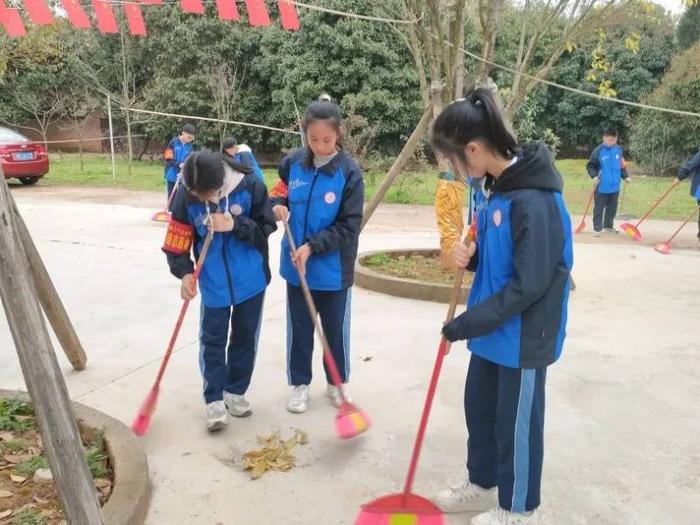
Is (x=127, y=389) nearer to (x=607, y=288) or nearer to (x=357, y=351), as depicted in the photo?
(x=357, y=351)

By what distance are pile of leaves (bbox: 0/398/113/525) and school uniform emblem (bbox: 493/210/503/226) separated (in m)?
1.69

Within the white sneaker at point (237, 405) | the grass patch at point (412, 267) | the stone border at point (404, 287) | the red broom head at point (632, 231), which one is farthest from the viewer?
the red broom head at point (632, 231)

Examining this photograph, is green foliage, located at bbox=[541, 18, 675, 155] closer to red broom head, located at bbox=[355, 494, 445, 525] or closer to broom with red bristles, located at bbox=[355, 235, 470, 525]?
broom with red bristles, located at bbox=[355, 235, 470, 525]

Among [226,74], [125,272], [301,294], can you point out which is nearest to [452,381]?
[301,294]

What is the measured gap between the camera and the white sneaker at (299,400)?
10.8ft

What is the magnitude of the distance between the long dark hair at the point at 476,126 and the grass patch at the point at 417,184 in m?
10.0

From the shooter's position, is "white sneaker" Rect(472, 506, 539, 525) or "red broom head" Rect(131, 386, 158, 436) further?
"red broom head" Rect(131, 386, 158, 436)

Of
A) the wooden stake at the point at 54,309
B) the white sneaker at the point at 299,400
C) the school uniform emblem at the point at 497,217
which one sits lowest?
the white sneaker at the point at 299,400

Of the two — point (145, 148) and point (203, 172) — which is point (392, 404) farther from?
point (145, 148)

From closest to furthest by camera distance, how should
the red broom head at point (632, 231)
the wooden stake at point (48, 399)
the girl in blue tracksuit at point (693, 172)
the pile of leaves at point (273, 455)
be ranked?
1. the wooden stake at point (48, 399)
2. the pile of leaves at point (273, 455)
3. the girl in blue tracksuit at point (693, 172)
4. the red broom head at point (632, 231)

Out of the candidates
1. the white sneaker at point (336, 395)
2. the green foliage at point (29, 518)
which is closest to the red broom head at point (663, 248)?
the white sneaker at point (336, 395)

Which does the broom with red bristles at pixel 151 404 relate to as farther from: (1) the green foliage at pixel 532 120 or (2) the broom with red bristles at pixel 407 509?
(1) the green foliage at pixel 532 120

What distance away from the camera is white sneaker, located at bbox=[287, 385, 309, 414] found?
3287 mm

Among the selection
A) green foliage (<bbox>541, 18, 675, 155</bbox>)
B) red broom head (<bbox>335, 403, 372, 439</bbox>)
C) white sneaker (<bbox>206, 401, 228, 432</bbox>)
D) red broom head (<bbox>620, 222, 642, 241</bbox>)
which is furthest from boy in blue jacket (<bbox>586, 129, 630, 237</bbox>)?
green foliage (<bbox>541, 18, 675, 155</bbox>)
